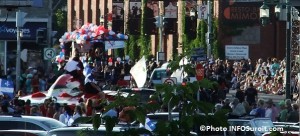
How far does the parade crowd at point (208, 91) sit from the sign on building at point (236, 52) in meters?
4.97

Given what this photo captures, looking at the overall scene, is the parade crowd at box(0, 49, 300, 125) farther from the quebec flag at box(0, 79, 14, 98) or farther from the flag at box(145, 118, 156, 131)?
the flag at box(145, 118, 156, 131)

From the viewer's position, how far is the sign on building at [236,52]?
62656 millimetres

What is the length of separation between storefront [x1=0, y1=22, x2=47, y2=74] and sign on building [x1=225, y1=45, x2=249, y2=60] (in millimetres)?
11811

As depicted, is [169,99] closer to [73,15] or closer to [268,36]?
[268,36]

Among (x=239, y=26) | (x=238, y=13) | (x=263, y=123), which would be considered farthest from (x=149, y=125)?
(x=239, y=26)

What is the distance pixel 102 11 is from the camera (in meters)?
87.1

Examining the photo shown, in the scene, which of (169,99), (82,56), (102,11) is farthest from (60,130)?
(102,11)

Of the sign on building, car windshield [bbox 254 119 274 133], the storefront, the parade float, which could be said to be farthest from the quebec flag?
the storefront

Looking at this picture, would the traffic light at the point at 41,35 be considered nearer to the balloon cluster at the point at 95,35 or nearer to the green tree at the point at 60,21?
the balloon cluster at the point at 95,35

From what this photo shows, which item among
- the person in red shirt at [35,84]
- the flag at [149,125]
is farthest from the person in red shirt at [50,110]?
the flag at [149,125]

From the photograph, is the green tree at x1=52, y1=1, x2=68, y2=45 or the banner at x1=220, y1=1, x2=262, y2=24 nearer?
the banner at x1=220, y1=1, x2=262, y2=24

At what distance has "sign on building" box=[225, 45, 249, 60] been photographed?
62.7 metres

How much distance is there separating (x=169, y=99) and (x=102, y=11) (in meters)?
75.0

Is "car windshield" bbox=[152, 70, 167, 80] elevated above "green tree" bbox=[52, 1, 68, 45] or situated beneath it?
situated beneath
